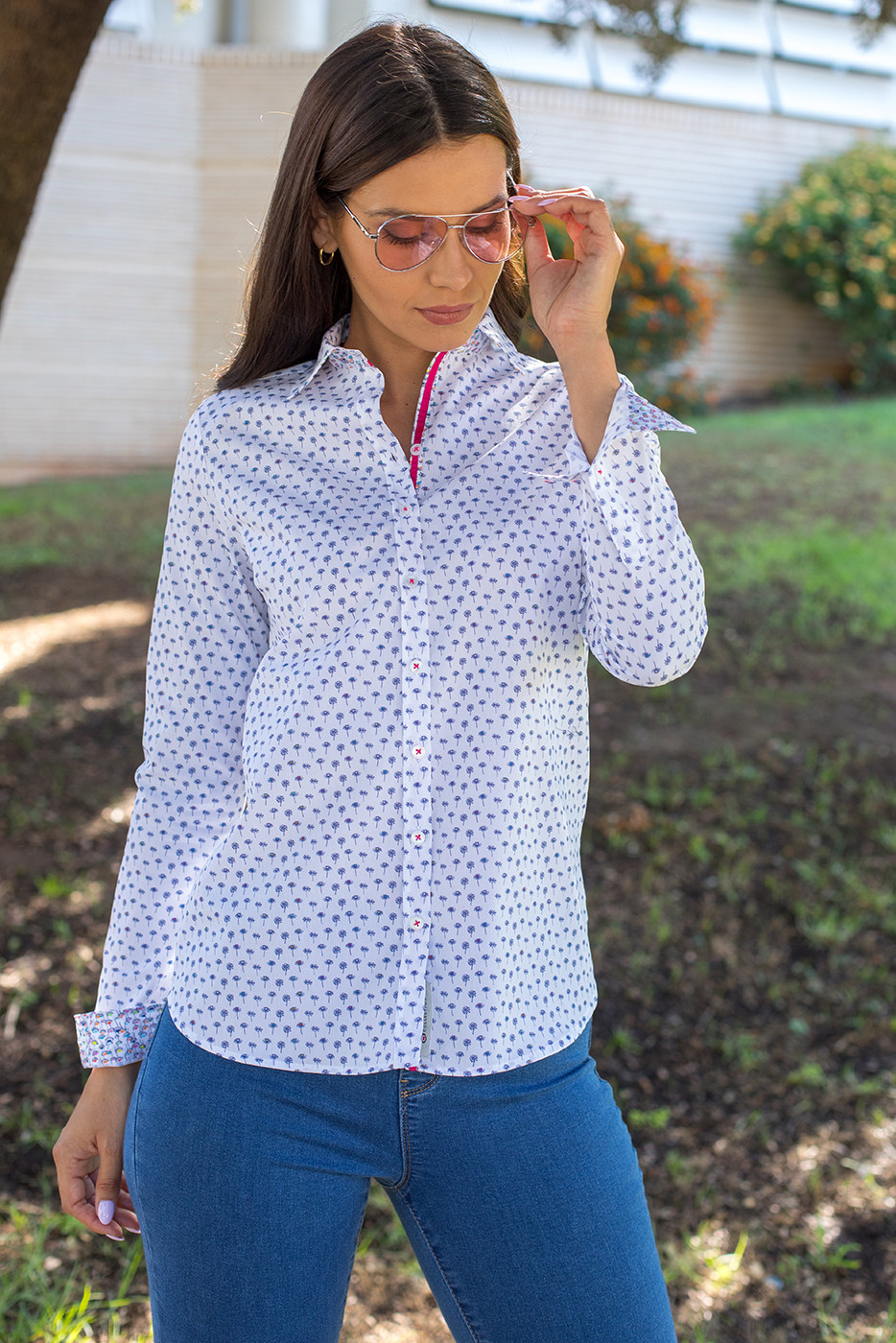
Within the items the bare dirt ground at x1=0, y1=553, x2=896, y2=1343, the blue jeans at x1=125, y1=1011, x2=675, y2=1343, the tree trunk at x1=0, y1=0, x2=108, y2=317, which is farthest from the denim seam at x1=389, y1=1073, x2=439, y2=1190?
the tree trunk at x1=0, y1=0, x2=108, y2=317

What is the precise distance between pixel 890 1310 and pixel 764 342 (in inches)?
449

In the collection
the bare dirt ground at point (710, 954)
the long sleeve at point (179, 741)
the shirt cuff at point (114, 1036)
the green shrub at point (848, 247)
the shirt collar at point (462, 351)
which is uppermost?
the shirt collar at point (462, 351)

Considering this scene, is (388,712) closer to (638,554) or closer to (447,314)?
(638,554)

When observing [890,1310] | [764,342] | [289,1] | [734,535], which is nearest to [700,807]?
[890,1310]

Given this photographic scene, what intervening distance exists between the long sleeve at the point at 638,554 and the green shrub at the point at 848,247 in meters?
11.6

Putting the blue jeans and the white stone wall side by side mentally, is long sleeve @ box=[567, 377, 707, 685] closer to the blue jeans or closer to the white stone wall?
the blue jeans

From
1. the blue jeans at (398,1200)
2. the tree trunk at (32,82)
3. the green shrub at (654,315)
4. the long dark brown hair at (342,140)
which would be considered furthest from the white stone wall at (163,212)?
the blue jeans at (398,1200)

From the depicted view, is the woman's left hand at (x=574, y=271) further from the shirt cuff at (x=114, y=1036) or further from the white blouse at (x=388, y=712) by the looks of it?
the shirt cuff at (x=114, y=1036)

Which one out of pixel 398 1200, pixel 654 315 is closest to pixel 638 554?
pixel 398 1200

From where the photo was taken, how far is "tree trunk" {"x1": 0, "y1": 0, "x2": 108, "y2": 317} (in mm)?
3109

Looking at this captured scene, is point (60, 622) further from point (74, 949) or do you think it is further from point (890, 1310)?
point (890, 1310)

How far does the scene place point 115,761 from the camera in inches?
183

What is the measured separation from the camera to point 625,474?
138 cm

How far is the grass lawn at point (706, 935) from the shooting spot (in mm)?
2650
